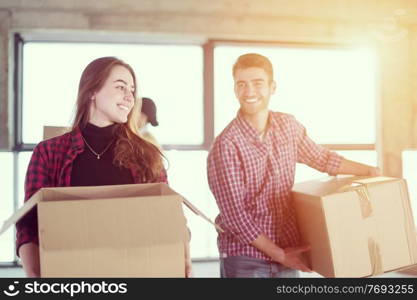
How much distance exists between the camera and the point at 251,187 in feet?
4.75

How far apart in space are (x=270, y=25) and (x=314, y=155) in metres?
2.22

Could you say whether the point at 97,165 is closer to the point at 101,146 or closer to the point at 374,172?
the point at 101,146

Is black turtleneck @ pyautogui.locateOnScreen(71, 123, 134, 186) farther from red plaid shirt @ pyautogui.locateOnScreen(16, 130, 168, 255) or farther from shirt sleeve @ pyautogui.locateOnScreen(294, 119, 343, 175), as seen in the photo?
shirt sleeve @ pyautogui.locateOnScreen(294, 119, 343, 175)

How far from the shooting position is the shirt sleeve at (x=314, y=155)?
158 cm

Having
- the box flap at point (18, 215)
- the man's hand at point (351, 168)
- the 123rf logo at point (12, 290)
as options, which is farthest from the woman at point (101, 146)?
the man's hand at point (351, 168)

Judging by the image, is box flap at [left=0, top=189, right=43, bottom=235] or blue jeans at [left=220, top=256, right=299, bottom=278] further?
blue jeans at [left=220, top=256, right=299, bottom=278]

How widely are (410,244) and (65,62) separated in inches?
117

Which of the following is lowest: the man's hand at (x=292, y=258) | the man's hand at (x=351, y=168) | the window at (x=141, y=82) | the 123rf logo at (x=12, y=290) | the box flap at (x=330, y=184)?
the 123rf logo at (x=12, y=290)

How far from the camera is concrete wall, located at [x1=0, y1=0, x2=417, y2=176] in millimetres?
3324

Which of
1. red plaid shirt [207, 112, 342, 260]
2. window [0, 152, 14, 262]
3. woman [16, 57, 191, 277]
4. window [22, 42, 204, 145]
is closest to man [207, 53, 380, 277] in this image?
red plaid shirt [207, 112, 342, 260]

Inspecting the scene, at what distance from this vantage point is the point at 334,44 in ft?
12.3

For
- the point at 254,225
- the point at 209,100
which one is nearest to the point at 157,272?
the point at 254,225

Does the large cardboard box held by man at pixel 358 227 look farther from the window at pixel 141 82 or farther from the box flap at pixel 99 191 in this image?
the window at pixel 141 82

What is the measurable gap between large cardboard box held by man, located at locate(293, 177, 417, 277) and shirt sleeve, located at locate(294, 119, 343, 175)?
174 millimetres
